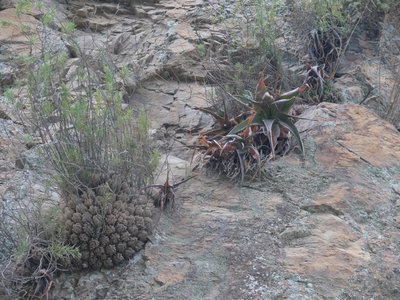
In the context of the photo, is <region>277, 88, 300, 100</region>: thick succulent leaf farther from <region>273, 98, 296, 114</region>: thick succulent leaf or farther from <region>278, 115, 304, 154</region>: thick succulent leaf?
<region>278, 115, 304, 154</region>: thick succulent leaf

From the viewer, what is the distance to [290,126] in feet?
20.2

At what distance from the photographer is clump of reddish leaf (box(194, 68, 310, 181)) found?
5.96m

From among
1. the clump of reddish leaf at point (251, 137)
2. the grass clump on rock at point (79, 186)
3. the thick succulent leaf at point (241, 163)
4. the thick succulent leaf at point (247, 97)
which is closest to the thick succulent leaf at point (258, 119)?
the clump of reddish leaf at point (251, 137)

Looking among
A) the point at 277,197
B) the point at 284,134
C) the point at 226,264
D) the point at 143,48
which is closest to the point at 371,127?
the point at 284,134

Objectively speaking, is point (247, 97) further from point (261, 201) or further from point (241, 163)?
point (261, 201)

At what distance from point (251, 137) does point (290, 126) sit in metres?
0.36

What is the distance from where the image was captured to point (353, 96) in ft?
23.9

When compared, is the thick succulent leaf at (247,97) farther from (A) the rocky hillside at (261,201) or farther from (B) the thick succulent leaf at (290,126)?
(A) the rocky hillside at (261,201)

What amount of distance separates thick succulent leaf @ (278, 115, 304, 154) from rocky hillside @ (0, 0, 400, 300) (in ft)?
0.40

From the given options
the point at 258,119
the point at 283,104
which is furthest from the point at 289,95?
the point at 258,119

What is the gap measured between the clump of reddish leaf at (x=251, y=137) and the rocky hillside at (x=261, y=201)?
0.12 metres

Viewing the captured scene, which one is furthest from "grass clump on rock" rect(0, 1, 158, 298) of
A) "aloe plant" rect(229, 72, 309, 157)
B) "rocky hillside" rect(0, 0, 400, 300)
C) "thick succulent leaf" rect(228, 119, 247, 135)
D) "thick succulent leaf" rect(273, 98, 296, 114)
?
"thick succulent leaf" rect(273, 98, 296, 114)

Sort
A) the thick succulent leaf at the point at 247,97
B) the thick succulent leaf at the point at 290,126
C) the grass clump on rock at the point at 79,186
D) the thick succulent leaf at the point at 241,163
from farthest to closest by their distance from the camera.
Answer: the thick succulent leaf at the point at 247,97 → the thick succulent leaf at the point at 290,126 → the thick succulent leaf at the point at 241,163 → the grass clump on rock at the point at 79,186

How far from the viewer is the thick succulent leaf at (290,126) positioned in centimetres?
610
